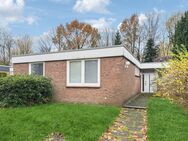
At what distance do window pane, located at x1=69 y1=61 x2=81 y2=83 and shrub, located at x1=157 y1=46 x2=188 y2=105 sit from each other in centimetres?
545

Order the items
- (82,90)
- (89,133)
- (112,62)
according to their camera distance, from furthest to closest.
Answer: (82,90) < (112,62) < (89,133)

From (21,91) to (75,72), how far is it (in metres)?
3.15

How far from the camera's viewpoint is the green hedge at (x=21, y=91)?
1152cm

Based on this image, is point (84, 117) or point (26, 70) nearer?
point (84, 117)

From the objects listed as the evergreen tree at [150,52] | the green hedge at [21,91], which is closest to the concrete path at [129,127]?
the green hedge at [21,91]

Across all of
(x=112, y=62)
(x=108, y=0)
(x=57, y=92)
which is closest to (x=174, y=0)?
(x=108, y=0)

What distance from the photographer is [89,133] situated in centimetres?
696

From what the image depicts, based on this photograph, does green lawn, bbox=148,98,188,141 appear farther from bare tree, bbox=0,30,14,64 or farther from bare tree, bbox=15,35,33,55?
bare tree, bbox=0,30,14,64

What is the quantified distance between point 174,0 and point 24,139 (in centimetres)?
1949

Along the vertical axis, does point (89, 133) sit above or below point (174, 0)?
below

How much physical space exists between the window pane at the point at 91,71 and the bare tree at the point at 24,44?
35.3 meters

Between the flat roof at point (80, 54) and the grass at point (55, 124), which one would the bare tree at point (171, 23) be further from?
the grass at point (55, 124)

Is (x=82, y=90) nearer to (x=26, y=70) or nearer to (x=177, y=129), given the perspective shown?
(x=26, y=70)

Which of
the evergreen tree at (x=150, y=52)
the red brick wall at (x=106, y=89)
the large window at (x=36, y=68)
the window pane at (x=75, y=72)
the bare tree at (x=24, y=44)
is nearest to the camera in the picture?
the red brick wall at (x=106, y=89)
